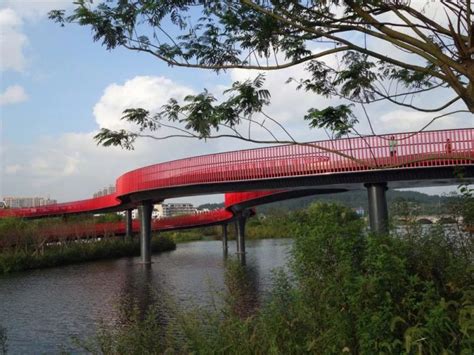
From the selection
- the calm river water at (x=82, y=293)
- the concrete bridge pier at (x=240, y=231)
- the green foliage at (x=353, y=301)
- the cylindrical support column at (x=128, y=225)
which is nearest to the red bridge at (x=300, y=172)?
the calm river water at (x=82, y=293)

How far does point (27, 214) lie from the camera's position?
177ft

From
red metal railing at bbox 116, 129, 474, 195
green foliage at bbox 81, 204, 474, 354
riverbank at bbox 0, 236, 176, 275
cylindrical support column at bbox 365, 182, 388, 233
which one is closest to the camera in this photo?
green foliage at bbox 81, 204, 474, 354

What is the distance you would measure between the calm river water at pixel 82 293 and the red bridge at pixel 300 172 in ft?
17.3

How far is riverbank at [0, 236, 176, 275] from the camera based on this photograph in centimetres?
3422

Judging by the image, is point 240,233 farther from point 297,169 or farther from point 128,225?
point 297,169

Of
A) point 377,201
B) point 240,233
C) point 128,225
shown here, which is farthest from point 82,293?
point 128,225

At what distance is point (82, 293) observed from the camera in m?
22.9

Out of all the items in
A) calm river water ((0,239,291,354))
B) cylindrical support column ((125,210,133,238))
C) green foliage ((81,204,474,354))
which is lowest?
calm river water ((0,239,291,354))

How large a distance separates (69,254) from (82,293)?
61.9 ft

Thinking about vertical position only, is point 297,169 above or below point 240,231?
above

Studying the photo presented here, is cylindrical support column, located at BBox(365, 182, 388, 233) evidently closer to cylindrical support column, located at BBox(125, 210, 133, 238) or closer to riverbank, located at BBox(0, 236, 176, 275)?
riverbank, located at BBox(0, 236, 176, 275)

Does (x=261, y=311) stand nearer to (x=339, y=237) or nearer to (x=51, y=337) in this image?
(x=339, y=237)

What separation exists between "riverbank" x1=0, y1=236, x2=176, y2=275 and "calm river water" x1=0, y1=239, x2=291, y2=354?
181 centimetres

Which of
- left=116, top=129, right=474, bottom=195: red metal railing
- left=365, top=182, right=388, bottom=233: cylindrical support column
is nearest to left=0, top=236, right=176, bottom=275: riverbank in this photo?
left=116, top=129, right=474, bottom=195: red metal railing
